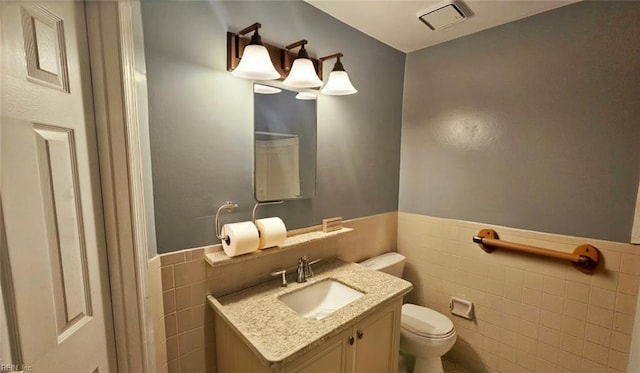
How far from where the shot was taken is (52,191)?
0.72 meters

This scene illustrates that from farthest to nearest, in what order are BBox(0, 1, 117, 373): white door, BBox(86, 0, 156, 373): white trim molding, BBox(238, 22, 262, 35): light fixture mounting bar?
BBox(238, 22, 262, 35): light fixture mounting bar → BBox(86, 0, 156, 373): white trim molding → BBox(0, 1, 117, 373): white door

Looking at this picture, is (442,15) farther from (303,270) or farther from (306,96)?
(303,270)

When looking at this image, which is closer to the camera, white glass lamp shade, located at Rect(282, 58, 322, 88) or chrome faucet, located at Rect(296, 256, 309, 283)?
white glass lamp shade, located at Rect(282, 58, 322, 88)

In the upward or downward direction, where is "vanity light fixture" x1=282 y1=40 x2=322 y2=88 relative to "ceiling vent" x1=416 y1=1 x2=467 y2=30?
downward

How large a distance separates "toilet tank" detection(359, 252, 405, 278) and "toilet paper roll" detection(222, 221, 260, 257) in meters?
1.00

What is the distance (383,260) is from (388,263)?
47 mm

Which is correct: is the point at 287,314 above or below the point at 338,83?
below

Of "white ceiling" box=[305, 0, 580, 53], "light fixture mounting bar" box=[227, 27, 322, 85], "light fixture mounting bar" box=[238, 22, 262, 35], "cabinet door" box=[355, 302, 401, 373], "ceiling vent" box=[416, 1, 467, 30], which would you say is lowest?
"cabinet door" box=[355, 302, 401, 373]

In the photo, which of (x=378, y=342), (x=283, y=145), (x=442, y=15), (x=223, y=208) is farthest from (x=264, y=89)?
(x=378, y=342)

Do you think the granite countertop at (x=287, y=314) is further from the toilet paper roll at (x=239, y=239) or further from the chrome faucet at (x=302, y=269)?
the toilet paper roll at (x=239, y=239)

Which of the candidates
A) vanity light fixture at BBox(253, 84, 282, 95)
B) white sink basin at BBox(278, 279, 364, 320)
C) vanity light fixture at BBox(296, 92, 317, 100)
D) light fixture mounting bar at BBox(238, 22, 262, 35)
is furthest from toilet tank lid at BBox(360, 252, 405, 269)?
light fixture mounting bar at BBox(238, 22, 262, 35)

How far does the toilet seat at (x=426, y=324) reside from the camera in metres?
1.60

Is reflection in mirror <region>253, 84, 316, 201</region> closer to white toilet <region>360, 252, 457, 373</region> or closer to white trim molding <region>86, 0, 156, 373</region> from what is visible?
white trim molding <region>86, 0, 156, 373</region>

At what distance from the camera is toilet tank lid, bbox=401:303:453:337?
1.61 metres
